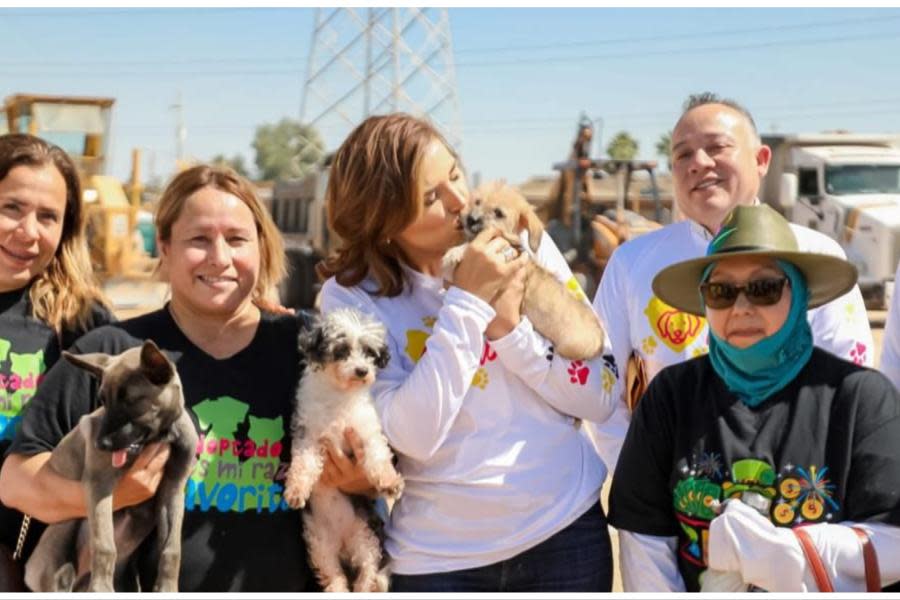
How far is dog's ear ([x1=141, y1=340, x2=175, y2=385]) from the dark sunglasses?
1542 mm

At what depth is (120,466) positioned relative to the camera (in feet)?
10.3

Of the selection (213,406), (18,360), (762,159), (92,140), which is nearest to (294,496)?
(213,406)

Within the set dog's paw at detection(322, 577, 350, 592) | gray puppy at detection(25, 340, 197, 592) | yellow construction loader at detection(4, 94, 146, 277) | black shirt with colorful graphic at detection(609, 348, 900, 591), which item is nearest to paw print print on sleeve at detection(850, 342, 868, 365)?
black shirt with colorful graphic at detection(609, 348, 900, 591)

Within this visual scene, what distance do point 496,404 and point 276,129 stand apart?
14458 centimetres

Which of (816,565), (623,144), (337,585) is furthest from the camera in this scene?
(623,144)

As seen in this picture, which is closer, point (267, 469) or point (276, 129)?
point (267, 469)

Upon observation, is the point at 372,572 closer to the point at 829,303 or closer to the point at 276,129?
the point at 829,303

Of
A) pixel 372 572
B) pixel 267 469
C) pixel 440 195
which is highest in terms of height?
pixel 440 195

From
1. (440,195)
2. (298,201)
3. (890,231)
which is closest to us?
(440,195)

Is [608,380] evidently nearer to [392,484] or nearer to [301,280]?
[392,484]

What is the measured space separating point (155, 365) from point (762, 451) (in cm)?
166

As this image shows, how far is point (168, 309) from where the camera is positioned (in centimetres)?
346

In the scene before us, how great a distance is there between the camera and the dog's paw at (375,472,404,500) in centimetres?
341

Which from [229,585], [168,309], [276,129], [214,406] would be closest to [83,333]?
[168,309]
